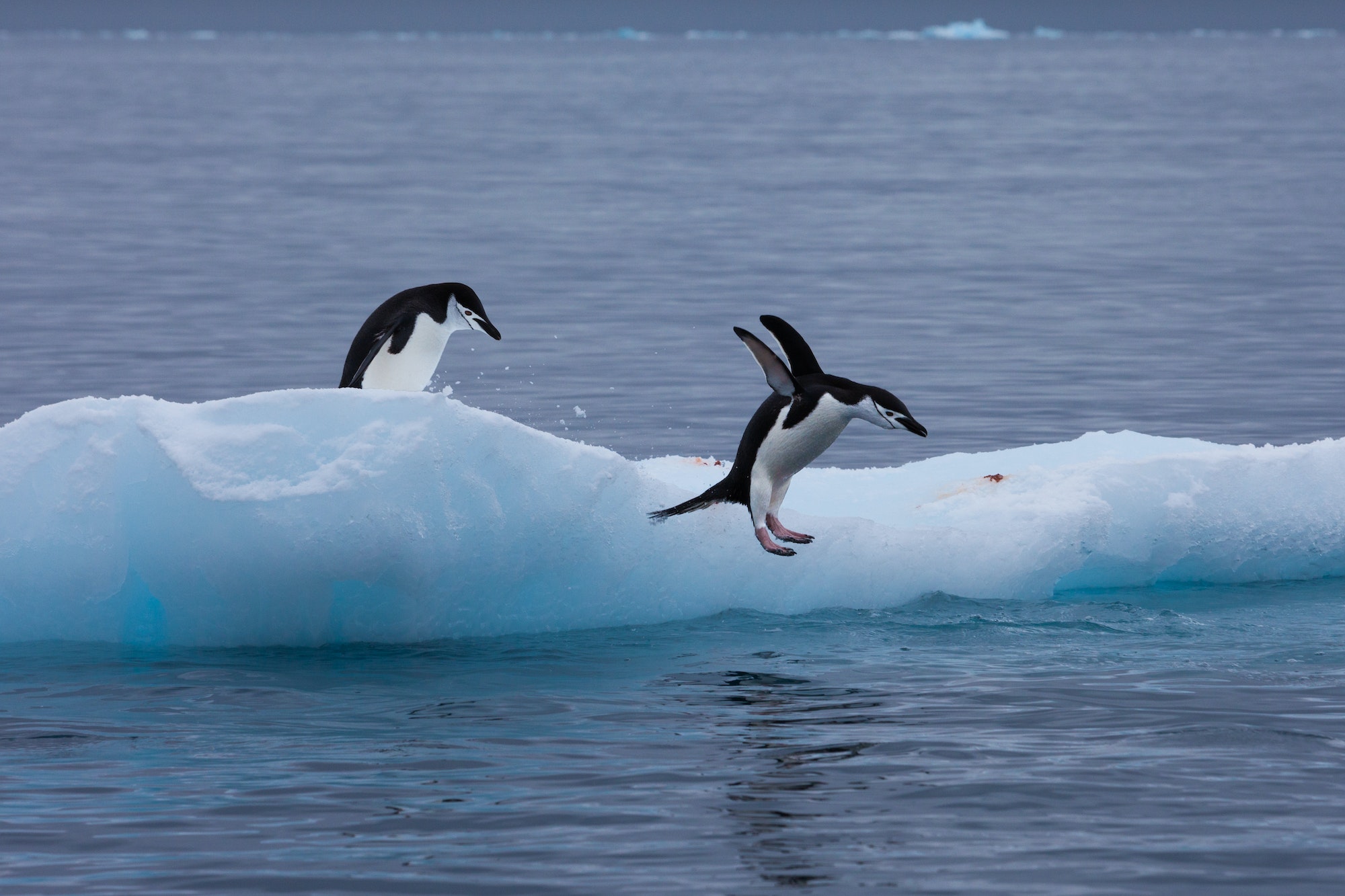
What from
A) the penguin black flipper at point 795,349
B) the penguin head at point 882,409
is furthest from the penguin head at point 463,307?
the penguin head at point 882,409

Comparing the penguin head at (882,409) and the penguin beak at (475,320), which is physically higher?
the penguin beak at (475,320)

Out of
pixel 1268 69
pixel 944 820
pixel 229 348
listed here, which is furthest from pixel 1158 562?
pixel 1268 69

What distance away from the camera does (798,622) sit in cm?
879

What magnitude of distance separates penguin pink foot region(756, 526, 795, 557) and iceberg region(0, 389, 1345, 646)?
1.47 feet

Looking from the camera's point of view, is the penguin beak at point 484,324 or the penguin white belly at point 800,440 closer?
the penguin white belly at point 800,440

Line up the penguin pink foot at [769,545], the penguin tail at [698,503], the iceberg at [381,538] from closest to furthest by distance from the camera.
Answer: the iceberg at [381,538], the penguin pink foot at [769,545], the penguin tail at [698,503]

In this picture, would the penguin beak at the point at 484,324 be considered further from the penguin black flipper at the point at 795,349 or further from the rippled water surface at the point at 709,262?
the rippled water surface at the point at 709,262

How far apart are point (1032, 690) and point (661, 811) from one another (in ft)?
6.71

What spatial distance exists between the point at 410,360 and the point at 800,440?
221 cm

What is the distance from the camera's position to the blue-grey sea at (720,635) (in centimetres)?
595

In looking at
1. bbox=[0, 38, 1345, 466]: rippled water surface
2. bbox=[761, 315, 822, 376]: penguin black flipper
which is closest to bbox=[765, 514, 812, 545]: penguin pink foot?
bbox=[761, 315, 822, 376]: penguin black flipper

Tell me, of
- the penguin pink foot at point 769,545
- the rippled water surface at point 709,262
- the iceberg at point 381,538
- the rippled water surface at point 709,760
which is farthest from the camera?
the rippled water surface at point 709,262

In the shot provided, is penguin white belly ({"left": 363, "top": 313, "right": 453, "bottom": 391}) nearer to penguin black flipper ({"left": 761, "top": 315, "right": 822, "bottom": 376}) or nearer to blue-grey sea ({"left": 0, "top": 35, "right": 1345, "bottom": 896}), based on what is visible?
blue-grey sea ({"left": 0, "top": 35, "right": 1345, "bottom": 896})

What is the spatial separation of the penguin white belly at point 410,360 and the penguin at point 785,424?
1525 millimetres
